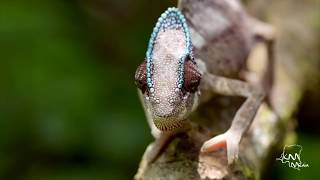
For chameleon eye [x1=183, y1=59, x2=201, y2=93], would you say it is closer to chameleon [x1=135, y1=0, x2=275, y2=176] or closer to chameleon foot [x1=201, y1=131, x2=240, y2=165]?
chameleon [x1=135, y1=0, x2=275, y2=176]

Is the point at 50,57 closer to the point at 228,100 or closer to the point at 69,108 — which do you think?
the point at 69,108

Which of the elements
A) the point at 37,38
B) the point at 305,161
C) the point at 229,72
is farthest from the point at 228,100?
the point at 37,38

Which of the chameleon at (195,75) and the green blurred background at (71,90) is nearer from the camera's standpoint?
the chameleon at (195,75)

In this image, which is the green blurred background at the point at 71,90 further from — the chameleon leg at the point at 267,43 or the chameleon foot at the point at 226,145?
the chameleon foot at the point at 226,145

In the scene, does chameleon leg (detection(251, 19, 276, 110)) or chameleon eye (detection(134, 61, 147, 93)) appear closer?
chameleon eye (detection(134, 61, 147, 93))
